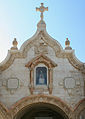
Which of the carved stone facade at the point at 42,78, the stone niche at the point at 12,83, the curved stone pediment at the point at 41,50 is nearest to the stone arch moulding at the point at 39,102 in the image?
the carved stone facade at the point at 42,78

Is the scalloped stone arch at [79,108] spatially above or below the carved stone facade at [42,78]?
below

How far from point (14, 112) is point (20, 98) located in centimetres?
96

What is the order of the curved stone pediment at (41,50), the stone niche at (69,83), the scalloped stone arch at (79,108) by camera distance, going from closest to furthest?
the scalloped stone arch at (79,108) → the stone niche at (69,83) → the curved stone pediment at (41,50)

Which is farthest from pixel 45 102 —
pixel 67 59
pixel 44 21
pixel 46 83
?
pixel 44 21

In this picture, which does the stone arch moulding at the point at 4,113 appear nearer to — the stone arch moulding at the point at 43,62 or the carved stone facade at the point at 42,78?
the carved stone facade at the point at 42,78

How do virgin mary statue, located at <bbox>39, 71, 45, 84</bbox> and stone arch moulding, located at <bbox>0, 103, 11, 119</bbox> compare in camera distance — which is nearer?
stone arch moulding, located at <bbox>0, 103, 11, 119</bbox>

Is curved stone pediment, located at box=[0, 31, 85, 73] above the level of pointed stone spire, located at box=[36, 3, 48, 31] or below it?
below

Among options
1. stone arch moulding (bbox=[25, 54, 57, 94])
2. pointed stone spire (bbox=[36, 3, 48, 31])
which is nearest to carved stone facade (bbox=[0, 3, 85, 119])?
stone arch moulding (bbox=[25, 54, 57, 94])

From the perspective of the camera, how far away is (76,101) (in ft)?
48.7

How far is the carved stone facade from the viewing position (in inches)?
581

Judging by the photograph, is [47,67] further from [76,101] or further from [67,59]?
[76,101]

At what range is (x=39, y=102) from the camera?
590 inches

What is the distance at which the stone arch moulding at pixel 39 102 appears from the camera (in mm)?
14641

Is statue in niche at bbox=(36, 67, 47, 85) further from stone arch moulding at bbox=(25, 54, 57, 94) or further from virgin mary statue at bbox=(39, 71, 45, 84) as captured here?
stone arch moulding at bbox=(25, 54, 57, 94)
